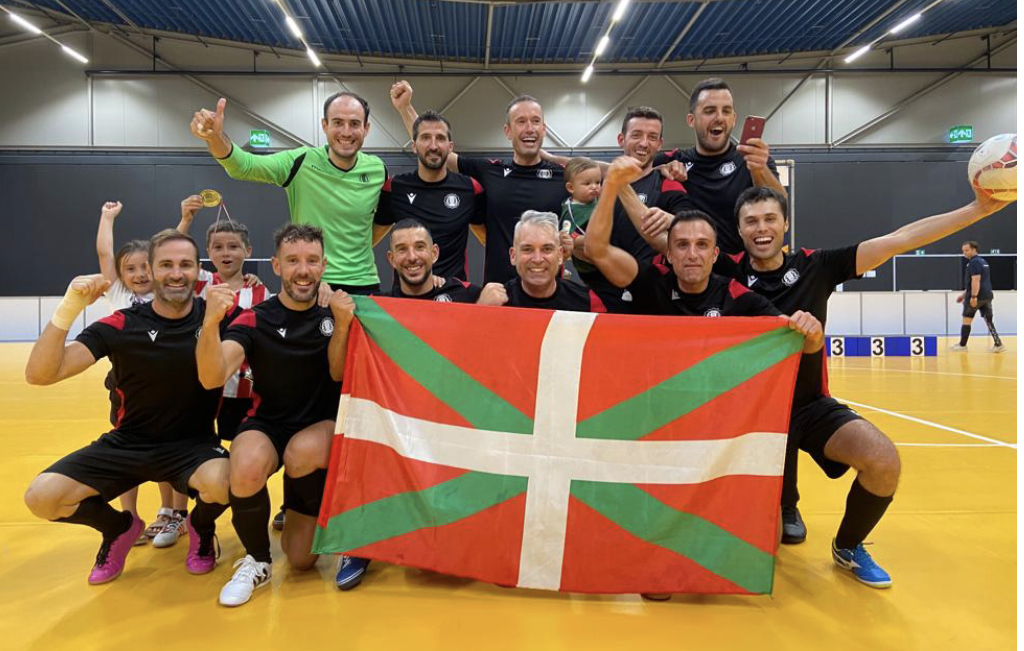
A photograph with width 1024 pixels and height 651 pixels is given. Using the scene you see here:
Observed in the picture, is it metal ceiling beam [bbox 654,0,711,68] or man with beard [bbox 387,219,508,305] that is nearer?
man with beard [bbox 387,219,508,305]

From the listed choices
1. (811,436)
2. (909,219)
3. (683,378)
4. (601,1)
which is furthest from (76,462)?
(909,219)

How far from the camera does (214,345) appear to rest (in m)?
2.53

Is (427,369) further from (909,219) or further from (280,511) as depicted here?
(909,219)

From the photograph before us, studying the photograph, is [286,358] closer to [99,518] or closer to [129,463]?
[129,463]

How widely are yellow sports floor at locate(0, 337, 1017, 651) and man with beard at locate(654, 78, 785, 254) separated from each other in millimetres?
1865

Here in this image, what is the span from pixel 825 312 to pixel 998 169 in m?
0.93

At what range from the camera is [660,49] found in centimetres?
1559

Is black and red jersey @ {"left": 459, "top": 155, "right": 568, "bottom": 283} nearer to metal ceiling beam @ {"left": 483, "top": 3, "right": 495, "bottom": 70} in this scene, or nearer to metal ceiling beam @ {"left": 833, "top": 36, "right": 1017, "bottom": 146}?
metal ceiling beam @ {"left": 483, "top": 3, "right": 495, "bottom": 70}

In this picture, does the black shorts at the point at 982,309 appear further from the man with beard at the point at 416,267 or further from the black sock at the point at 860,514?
the man with beard at the point at 416,267

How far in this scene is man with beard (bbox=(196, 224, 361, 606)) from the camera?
2.59 meters

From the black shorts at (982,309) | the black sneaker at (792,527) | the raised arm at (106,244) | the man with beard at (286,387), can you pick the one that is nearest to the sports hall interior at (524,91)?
the black shorts at (982,309)

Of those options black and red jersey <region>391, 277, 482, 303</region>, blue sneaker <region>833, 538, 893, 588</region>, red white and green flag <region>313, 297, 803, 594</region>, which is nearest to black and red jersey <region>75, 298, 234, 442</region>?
red white and green flag <region>313, 297, 803, 594</region>

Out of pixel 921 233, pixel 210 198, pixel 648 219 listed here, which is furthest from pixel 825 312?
pixel 210 198

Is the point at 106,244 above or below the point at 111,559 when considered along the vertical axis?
above
